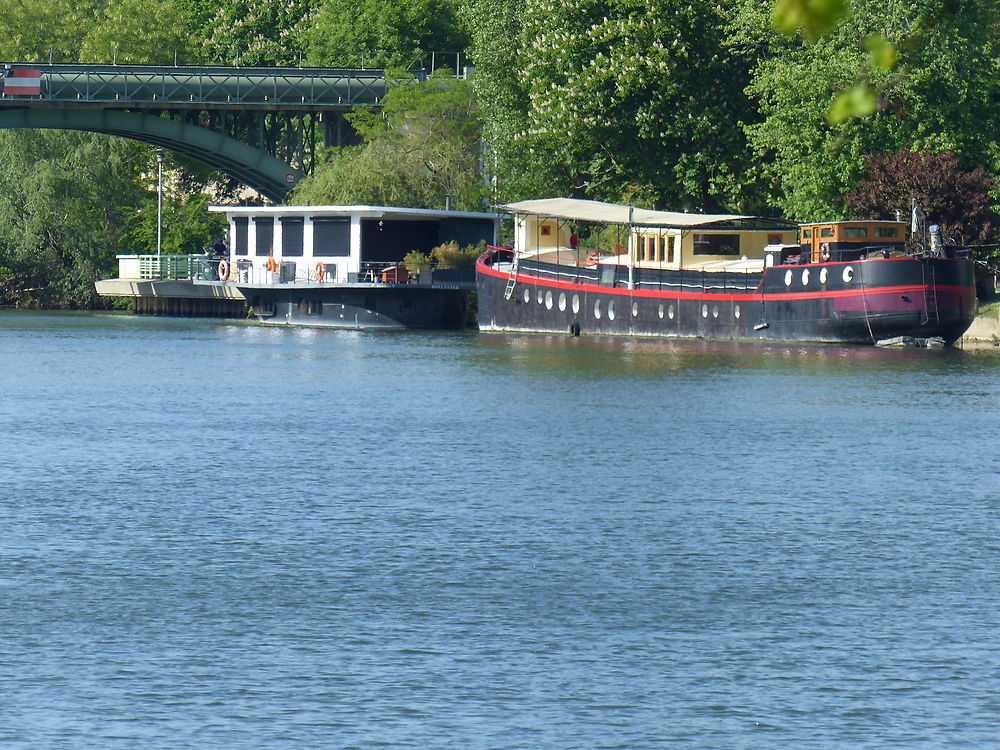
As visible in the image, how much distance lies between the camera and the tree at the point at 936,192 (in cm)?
6469

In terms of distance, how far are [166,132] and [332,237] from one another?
12.3 metres

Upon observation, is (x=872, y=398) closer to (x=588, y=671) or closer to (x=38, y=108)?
(x=588, y=671)

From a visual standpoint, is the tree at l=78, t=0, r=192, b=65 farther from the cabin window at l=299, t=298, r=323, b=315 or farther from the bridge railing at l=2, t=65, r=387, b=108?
the cabin window at l=299, t=298, r=323, b=315

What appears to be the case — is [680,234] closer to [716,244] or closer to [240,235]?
[716,244]

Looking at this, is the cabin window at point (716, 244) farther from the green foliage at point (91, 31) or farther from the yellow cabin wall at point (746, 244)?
the green foliage at point (91, 31)

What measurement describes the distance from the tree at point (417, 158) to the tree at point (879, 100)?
22919mm

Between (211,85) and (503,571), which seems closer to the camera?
(503,571)

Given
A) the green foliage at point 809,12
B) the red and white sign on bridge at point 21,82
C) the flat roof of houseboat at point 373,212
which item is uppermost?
the red and white sign on bridge at point 21,82

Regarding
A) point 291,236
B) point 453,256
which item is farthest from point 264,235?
point 453,256

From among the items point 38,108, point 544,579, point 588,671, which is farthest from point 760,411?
point 38,108

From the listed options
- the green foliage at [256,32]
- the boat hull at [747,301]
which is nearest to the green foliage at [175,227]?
the green foliage at [256,32]

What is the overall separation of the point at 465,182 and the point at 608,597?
72.2m

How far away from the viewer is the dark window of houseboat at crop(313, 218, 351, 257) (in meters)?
83.5

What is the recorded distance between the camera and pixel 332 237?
84000 millimetres
